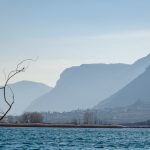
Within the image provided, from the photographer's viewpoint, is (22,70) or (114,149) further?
(114,149)

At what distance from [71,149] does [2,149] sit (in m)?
10.3

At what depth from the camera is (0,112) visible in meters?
16.4

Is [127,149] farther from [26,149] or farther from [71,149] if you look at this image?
[26,149]

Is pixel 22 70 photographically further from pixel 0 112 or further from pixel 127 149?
pixel 127 149

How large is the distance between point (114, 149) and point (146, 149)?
5778 millimetres

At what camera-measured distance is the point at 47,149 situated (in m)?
76.1

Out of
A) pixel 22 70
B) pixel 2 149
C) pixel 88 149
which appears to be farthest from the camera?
pixel 88 149

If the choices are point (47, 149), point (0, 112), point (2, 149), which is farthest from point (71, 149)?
point (0, 112)

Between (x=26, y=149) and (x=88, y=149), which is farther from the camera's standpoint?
(x=88, y=149)

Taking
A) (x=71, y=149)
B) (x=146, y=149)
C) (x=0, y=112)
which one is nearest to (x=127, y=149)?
(x=146, y=149)

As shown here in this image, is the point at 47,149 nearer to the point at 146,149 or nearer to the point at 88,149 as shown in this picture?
the point at 88,149

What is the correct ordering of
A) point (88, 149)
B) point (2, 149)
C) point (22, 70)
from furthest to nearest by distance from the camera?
1. point (88, 149)
2. point (2, 149)
3. point (22, 70)

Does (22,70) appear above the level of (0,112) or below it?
above

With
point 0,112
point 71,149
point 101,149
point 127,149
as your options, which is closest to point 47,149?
point 71,149
